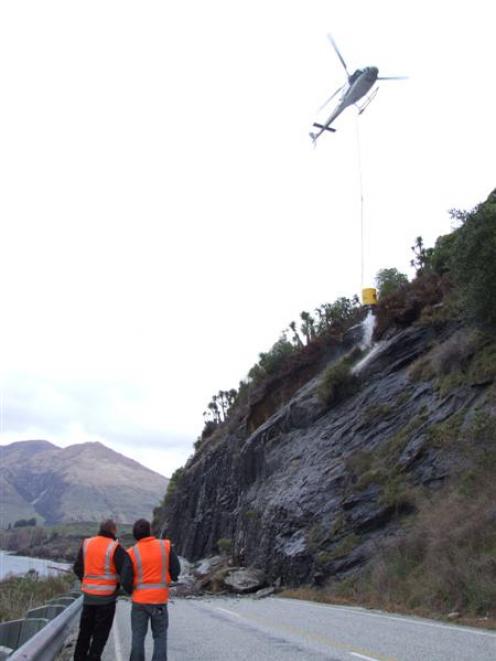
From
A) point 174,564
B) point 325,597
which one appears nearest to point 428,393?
point 325,597

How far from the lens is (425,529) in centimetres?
1936

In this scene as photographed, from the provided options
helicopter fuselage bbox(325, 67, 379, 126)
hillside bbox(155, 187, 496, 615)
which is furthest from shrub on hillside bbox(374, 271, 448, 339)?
helicopter fuselage bbox(325, 67, 379, 126)

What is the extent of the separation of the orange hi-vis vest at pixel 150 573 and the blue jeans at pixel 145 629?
9cm

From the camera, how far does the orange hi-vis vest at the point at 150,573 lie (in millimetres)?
6770

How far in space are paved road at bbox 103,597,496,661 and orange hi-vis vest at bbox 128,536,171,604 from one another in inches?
105

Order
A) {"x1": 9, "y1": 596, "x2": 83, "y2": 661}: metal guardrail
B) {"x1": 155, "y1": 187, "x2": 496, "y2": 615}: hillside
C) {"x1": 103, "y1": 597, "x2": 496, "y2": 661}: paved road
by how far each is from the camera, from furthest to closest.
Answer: {"x1": 155, "y1": 187, "x2": 496, "y2": 615}: hillside → {"x1": 103, "y1": 597, "x2": 496, "y2": 661}: paved road → {"x1": 9, "y1": 596, "x2": 83, "y2": 661}: metal guardrail

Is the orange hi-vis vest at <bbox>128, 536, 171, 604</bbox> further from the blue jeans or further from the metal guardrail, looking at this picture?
the metal guardrail

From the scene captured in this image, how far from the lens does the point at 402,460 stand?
2427 cm

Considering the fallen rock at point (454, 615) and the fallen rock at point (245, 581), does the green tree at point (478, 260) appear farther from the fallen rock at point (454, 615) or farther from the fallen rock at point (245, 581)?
the fallen rock at point (245, 581)

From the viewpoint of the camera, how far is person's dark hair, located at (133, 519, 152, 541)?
7.07 meters

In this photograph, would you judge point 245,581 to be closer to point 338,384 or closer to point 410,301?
point 338,384

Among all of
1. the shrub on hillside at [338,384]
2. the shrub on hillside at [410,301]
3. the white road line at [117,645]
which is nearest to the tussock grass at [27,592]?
the white road line at [117,645]

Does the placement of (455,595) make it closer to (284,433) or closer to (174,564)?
(174,564)

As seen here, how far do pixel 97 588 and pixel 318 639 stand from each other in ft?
16.0
